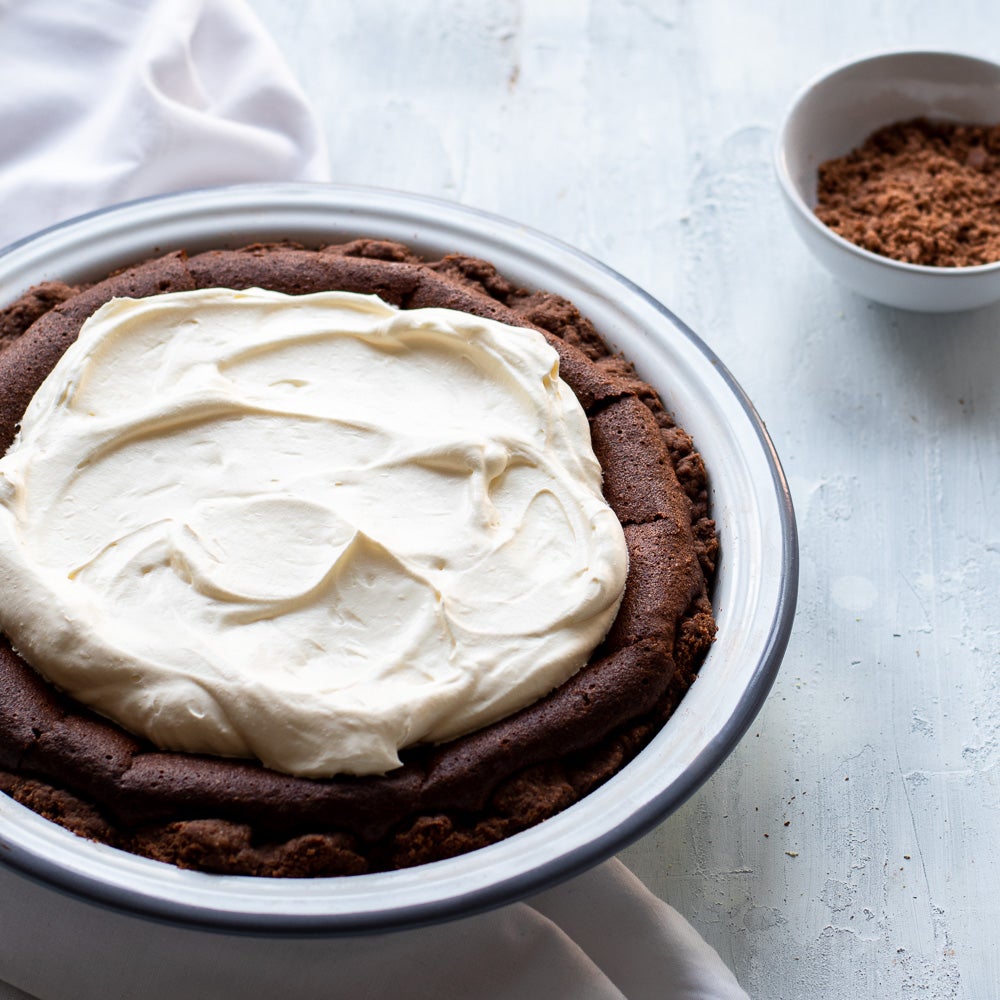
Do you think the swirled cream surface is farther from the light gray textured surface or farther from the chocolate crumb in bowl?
the chocolate crumb in bowl

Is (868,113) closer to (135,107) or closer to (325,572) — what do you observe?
(135,107)

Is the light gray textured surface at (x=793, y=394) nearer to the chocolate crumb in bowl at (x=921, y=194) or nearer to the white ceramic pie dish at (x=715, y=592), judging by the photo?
the chocolate crumb in bowl at (x=921, y=194)

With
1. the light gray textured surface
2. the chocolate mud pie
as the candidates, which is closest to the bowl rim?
the light gray textured surface

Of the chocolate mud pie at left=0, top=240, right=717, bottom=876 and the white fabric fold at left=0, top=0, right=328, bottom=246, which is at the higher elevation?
the white fabric fold at left=0, top=0, right=328, bottom=246

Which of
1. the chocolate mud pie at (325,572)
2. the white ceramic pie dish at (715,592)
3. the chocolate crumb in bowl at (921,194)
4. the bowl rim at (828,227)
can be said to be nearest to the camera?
the white ceramic pie dish at (715,592)

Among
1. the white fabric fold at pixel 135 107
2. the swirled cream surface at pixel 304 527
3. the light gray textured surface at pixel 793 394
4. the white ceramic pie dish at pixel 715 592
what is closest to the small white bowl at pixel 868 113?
the light gray textured surface at pixel 793 394

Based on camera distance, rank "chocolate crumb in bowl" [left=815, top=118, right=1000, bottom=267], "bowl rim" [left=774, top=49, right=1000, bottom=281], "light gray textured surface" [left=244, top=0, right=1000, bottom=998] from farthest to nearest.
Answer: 1. "chocolate crumb in bowl" [left=815, top=118, right=1000, bottom=267]
2. "bowl rim" [left=774, top=49, right=1000, bottom=281]
3. "light gray textured surface" [left=244, top=0, right=1000, bottom=998]

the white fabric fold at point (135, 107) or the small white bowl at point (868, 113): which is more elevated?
the white fabric fold at point (135, 107)
